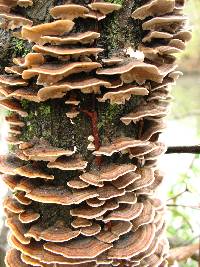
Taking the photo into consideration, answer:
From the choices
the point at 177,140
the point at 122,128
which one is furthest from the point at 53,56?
the point at 177,140

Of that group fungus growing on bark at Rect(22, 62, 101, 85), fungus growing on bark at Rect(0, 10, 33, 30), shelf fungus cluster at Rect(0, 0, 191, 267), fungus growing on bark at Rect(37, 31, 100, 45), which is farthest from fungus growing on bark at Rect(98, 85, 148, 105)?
fungus growing on bark at Rect(0, 10, 33, 30)

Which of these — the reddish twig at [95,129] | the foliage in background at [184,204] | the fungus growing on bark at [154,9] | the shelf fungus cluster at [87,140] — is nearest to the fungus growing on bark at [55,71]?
the shelf fungus cluster at [87,140]

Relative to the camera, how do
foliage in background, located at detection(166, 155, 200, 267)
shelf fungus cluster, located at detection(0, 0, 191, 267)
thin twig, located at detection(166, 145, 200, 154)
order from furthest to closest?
foliage in background, located at detection(166, 155, 200, 267) < thin twig, located at detection(166, 145, 200, 154) < shelf fungus cluster, located at detection(0, 0, 191, 267)

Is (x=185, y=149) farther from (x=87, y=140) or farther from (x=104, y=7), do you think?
(x=104, y=7)

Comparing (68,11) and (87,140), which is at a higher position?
(68,11)

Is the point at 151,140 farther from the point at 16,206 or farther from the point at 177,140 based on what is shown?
the point at 177,140

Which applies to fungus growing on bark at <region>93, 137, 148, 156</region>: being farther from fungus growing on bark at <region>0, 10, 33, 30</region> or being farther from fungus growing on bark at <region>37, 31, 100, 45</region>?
fungus growing on bark at <region>0, 10, 33, 30</region>

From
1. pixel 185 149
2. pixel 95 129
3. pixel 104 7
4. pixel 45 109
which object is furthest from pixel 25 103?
pixel 185 149

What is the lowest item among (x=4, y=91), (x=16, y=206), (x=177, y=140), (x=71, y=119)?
(x=177, y=140)

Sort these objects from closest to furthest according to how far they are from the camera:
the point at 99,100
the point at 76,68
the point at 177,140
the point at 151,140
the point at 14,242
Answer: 1. the point at 76,68
2. the point at 99,100
3. the point at 14,242
4. the point at 151,140
5. the point at 177,140
